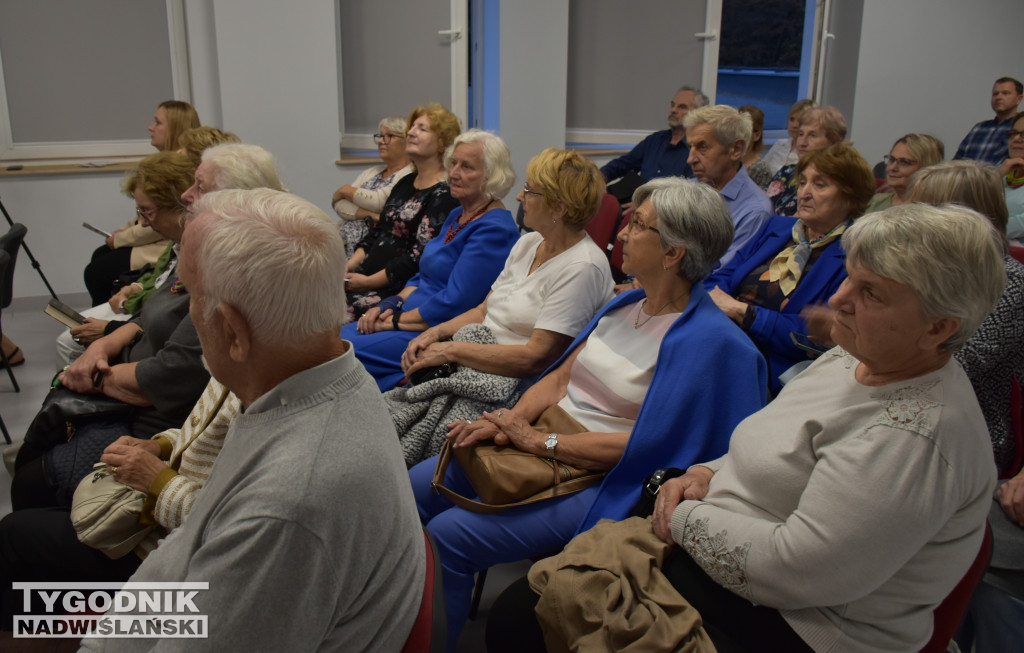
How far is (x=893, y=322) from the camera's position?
118cm

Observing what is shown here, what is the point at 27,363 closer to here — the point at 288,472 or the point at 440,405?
the point at 440,405

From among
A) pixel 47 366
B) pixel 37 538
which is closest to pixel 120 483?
pixel 37 538

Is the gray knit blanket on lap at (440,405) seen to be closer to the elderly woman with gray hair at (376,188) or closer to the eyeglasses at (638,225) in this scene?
the eyeglasses at (638,225)

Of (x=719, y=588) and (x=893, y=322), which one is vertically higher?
(x=893, y=322)

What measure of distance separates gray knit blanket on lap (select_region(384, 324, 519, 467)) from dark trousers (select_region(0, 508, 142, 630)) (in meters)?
0.75

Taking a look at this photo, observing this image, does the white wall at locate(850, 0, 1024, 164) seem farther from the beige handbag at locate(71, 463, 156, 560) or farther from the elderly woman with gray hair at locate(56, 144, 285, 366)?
the beige handbag at locate(71, 463, 156, 560)

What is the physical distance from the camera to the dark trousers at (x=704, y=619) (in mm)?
1245

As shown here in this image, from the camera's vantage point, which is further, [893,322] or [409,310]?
[409,310]

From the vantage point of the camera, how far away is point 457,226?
302cm

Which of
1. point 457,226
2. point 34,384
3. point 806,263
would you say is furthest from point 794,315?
point 34,384

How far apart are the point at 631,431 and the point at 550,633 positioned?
564 mm

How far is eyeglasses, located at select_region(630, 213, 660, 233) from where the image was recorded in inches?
74.1

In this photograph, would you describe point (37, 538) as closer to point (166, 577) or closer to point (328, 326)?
point (166, 577)

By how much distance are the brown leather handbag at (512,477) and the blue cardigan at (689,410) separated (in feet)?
0.29
